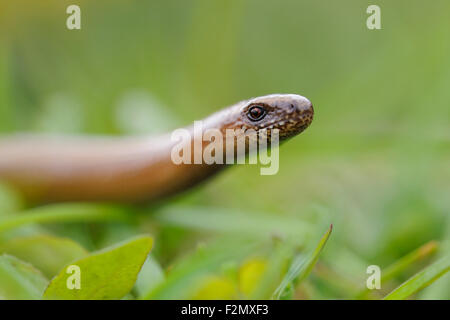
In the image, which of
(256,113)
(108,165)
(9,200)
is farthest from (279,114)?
(9,200)

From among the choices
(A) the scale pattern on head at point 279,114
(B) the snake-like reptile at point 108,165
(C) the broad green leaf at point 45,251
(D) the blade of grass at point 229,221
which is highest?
(A) the scale pattern on head at point 279,114

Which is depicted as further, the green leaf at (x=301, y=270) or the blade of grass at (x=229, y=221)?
the blade of grass at (x=229, y=221)

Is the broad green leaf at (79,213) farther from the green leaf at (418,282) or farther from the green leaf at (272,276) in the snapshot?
the green leaf at (418,282)

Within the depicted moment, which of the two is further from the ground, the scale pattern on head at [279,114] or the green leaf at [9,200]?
the scale pattern on head at [279,114]

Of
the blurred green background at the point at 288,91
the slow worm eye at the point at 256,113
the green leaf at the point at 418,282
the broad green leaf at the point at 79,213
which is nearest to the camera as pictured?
the green leaf at the point at 418,282

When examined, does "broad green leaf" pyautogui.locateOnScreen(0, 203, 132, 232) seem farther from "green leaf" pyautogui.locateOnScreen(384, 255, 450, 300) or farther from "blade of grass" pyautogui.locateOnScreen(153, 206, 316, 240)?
"green leaf" pyautogui.locateOnScreen(384, 255, 450, 300)

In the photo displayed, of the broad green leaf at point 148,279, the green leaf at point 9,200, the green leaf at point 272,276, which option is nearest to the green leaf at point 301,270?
the green leaf at point 272,276

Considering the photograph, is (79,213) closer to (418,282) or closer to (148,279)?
(148,279)
